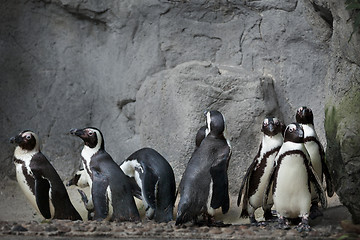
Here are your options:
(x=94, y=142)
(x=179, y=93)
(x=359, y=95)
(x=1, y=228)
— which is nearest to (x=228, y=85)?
(x=179, y=93)

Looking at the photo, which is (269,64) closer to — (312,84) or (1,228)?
(312,84)

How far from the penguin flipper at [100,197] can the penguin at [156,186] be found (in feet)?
0.96

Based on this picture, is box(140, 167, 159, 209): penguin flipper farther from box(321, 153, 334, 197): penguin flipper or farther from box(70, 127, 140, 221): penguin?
box(321, 153, 334, 197): penguin flipper

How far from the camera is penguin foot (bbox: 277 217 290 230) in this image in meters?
4.55

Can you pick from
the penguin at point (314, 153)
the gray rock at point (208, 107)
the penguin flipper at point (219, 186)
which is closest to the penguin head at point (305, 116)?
→ the penguin at point (314, 153)

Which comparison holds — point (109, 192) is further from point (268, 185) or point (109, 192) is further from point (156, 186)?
point (268, 185)

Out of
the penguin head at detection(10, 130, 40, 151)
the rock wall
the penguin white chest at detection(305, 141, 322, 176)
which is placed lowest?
the penguin white chest at detection(305, 141, 322, 176)

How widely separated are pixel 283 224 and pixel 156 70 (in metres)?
2.34

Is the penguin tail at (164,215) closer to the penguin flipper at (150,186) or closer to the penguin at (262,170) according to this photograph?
the penguin flipper at (150,186)

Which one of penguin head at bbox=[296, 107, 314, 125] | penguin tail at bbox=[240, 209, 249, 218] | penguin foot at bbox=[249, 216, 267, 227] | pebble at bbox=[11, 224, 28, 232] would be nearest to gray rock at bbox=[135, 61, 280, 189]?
penguin head at bbox=[296, 107, 314, 125]

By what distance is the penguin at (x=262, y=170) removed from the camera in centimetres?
496

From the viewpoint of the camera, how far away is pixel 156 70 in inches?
256

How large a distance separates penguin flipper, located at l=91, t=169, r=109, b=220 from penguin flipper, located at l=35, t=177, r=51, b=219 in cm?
40

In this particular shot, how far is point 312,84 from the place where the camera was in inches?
244
